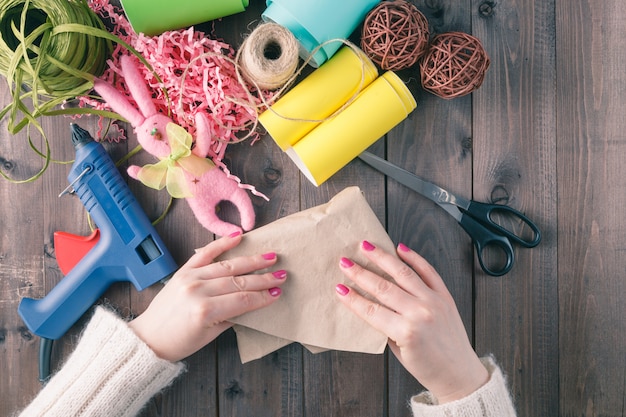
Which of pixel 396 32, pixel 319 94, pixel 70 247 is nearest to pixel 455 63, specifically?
pixel 396 32

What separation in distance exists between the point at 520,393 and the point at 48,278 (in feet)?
2.65

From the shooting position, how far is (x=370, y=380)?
0.83 meters

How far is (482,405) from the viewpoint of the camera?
2.34 ft

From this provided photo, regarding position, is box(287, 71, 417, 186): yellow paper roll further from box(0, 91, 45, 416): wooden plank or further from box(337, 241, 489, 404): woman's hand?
box(0, 91, 45, 416): wooden plank

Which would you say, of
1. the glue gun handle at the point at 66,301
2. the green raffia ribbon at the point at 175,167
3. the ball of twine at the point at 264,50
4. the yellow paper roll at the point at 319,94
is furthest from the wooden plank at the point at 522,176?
the glue gun handle at the point at 66,301

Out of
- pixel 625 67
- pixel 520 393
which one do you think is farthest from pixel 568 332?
pixel 625 67

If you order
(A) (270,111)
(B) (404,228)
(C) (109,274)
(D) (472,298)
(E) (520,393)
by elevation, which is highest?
(A) (270,111)

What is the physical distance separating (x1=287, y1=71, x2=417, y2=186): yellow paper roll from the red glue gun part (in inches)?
14.4

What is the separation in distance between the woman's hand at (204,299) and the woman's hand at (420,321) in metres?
0.12

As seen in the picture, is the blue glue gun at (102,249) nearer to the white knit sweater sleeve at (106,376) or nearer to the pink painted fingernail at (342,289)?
the white knit sweater sleeve at (106,376)

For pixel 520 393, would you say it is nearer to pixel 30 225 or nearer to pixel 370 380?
pixel 370 380

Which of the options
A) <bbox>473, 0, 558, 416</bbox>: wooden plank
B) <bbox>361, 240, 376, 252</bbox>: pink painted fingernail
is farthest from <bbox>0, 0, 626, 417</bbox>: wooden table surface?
<bbox>361, 240, 376, 252</bbox>: pink painted fingernail

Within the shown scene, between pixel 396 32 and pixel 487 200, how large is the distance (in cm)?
31

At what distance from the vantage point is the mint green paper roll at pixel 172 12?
28.0 inches
